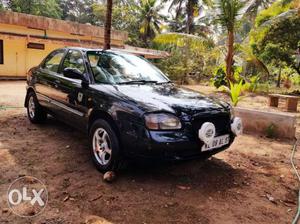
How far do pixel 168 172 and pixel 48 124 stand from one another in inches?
126

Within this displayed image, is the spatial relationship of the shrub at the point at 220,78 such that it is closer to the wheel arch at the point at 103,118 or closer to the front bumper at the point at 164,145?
the wheel arch at the point at 103,118

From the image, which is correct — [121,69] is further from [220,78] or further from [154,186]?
[220,78]

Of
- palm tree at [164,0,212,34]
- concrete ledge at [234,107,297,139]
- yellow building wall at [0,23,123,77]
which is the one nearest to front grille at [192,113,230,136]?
concrete ledge at [234,107,297,139]

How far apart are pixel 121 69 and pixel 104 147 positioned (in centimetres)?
130

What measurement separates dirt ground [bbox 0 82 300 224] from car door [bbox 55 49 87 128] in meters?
0.57

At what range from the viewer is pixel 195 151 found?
3365 millimetres

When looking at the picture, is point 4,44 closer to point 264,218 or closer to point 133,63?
point 133,63

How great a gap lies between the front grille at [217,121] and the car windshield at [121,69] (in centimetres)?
123

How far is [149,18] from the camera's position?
3003cm

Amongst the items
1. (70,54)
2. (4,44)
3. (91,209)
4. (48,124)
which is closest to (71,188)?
(91,209)

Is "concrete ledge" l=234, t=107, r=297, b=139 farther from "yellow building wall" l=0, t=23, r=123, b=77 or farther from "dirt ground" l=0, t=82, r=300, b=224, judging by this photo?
"yellow building wall" l=0, t=23, r=123, b=77

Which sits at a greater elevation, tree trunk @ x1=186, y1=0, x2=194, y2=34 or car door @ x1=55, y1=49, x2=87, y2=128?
tree trunk @ x1=186, y1=0, x2=194, y2=34

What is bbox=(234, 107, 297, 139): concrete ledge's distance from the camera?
6.11 metres

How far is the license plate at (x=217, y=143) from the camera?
3428mm
